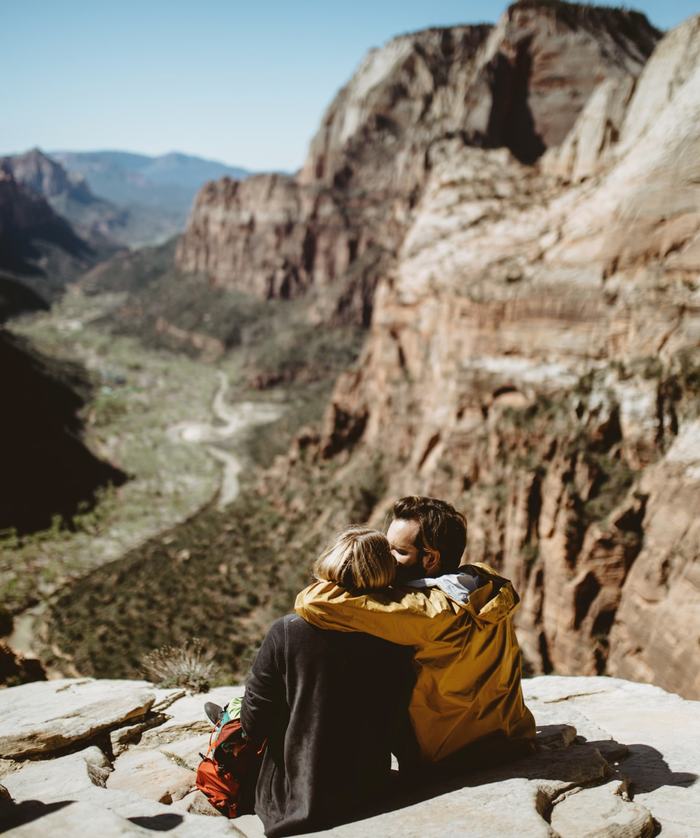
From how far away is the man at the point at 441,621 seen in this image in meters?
4.39

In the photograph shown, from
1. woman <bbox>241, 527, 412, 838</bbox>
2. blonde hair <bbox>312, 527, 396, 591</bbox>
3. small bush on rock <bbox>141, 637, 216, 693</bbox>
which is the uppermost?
blonde hair <bbox>312, 527, 396, 591</bbox>

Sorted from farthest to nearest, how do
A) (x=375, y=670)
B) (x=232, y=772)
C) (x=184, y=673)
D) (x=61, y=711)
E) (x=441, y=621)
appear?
1. (x=184, y=673)
2. (x=61, y=711)
3. (x=232, y=772)
4. (x=375, y=670)
5. (x=441, y=621)

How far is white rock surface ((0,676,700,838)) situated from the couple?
0.33 meters

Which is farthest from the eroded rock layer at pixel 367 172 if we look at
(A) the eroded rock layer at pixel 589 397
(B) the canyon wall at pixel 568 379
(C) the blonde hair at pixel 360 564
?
(C) the blonde hair at pixel 360 564

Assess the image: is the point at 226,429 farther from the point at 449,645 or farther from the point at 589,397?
the point at 449,645

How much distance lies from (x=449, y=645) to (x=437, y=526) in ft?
3.09

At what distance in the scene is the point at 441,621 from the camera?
455cm

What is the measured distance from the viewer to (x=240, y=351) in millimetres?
98125

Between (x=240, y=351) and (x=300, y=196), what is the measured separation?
31076 millimetres

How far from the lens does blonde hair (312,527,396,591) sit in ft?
14.1

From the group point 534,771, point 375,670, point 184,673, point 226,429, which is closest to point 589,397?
point 184,673

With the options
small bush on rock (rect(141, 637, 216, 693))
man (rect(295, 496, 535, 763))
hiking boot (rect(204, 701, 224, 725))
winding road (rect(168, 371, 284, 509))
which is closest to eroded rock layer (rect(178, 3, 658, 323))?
winding road (rect(168, 371, 284, 509))

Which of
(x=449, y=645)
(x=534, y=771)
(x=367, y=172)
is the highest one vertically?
(x=367, y=172)

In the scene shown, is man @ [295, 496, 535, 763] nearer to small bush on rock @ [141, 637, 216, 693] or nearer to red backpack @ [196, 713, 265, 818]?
red backpack @ [196, 713, 265, 818]
